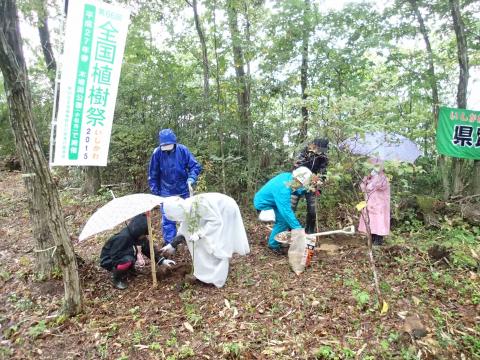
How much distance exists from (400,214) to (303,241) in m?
2.89

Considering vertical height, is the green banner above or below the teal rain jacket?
above

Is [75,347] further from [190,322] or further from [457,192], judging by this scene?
[457,192]

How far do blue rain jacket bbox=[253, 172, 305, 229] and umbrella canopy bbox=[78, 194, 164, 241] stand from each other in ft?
5.64

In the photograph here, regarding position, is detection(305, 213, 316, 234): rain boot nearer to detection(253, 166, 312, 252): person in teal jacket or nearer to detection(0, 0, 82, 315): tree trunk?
detection(253, 166, 312, 252): person in teal jacket

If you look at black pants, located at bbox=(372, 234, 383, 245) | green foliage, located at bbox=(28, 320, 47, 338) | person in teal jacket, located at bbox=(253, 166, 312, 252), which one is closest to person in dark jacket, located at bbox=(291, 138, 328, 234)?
person in teal jacket, located at bbox=(253, 166, 312, 252)

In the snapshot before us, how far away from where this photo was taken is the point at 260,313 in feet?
12.3

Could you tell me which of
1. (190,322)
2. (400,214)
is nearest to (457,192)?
(400,214)

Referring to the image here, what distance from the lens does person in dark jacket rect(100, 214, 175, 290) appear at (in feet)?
14.0

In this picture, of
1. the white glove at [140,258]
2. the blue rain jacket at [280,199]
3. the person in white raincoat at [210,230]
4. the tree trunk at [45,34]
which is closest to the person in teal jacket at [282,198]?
the blue rain jacket at [280,199]

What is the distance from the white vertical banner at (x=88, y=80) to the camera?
414 centimetres

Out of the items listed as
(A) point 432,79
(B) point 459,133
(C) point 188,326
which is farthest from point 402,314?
(A) point 432,79

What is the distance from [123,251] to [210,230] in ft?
3.76

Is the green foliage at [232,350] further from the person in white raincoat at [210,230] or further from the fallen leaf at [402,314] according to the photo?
the fallen leaf at [402,314]

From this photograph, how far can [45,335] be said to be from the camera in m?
3.55
